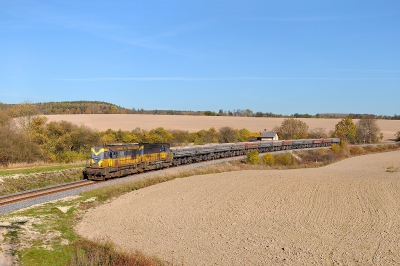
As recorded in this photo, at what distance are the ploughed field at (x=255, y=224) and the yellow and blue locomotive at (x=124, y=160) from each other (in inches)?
156

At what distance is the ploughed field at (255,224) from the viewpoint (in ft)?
42.9

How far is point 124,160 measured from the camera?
29.0 m

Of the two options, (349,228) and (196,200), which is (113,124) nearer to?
(196,200)

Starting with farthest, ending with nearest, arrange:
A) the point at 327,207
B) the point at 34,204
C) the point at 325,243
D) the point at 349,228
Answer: the point at 327,207 → the point at 34,204 → the point at 349,228 → the point at 325,243

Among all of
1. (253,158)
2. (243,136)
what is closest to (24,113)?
(253,158)

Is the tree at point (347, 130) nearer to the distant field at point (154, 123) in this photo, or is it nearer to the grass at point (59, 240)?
the distant field at point (154, 123)

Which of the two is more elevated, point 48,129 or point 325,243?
point 48,129

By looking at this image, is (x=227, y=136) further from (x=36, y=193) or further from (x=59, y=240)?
(x=59, y=240)

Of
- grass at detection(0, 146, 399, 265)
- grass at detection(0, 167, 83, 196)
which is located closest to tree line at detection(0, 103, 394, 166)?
grass at detection(0, 167, 83, 196)

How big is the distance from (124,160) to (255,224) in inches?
593

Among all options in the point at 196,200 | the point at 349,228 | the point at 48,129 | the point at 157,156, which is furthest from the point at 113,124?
the point at 349,228

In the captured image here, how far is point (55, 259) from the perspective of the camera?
1237cm

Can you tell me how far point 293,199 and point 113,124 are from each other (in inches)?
2918

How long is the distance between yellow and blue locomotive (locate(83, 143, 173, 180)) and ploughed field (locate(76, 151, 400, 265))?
13.0 feet
